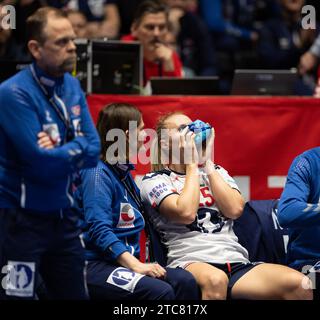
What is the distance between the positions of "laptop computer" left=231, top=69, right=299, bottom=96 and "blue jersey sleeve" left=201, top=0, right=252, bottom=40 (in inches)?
142

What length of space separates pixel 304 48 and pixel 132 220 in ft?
17.9

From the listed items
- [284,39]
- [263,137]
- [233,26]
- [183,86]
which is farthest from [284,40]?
[263,137]

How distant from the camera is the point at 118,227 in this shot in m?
4.70

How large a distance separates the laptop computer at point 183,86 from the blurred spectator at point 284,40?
318 cm

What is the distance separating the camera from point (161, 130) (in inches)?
198

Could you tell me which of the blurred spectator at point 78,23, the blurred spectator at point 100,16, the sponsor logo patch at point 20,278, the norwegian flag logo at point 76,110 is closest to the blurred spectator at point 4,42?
the blurred spectator at point 78,23

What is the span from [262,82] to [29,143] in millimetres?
3566

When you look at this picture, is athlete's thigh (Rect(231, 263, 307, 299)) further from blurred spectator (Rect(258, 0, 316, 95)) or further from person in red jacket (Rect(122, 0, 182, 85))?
blurred spectator (Rect(258, 0, 316, 95))

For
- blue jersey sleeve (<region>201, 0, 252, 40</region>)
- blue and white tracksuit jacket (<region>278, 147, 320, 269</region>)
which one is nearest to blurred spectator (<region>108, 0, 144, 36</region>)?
blue jersey sleeve (<region>201, 0, 252, 40</region>)

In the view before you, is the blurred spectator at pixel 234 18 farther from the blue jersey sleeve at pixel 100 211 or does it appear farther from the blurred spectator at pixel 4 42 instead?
the blue jersey sleeve at pixel 100 211

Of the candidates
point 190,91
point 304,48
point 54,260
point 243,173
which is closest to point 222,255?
point 54,260

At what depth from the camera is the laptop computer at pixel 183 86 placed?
Answer: 6586 millimetres

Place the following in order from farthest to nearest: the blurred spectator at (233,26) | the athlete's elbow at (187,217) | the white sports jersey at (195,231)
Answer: the blurred spectator at (233,26) < the white sports jersey at (195,231) < the athlete's elbow at (187,217)
